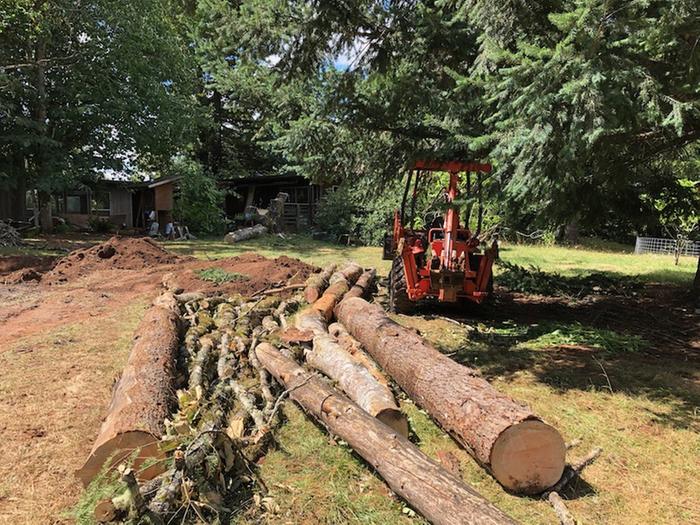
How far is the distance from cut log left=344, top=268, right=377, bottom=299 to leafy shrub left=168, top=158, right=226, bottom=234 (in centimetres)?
1713

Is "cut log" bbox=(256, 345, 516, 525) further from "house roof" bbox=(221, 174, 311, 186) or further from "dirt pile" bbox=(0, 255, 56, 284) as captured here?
"house roof" bbox=(221, 174, 311, 186)

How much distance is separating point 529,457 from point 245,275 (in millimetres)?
8641

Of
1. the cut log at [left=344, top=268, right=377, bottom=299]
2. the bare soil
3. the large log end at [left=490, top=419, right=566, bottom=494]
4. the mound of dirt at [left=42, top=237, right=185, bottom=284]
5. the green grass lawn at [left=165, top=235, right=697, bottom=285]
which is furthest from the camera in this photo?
the green grass lawn at [left=165, top=235, right=697, bottom=285]

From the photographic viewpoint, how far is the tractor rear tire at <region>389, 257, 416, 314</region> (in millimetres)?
8539

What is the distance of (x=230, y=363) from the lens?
5.78 metres

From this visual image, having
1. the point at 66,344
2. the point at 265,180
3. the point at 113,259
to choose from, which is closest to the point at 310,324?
the point at 66,344

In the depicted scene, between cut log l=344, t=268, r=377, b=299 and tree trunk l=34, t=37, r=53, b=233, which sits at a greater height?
tree trunk l=34, t=37, r=53, b=233

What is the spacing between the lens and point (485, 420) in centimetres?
368

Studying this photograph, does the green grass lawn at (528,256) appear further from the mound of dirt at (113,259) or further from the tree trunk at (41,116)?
the tree trunk at (41,116)

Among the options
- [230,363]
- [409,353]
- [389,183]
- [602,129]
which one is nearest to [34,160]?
[389,183]

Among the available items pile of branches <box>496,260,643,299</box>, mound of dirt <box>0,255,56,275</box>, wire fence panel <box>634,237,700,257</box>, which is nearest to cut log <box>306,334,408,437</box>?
pile of branches <box>496,260,643,299</box>

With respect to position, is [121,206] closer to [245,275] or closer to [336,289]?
[245,275]

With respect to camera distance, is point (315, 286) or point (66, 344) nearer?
point (66, 344)

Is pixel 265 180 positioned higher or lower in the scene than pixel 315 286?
higher
